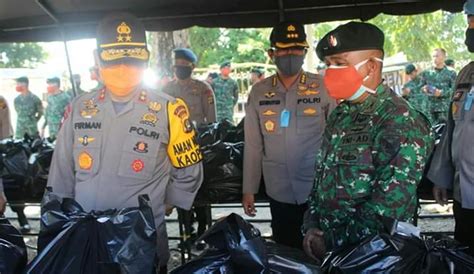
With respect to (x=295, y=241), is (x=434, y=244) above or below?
above

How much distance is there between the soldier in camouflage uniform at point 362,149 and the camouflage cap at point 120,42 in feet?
2.40

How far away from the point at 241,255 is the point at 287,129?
1524mm

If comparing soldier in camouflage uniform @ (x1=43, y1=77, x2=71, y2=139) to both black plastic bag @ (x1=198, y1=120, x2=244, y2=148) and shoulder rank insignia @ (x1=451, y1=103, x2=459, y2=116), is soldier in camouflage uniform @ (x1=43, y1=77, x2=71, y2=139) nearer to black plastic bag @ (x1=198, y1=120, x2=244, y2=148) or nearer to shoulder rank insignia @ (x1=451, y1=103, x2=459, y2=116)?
black plastic bag @ (x1=198, y1=120, x2=244, y2=148)

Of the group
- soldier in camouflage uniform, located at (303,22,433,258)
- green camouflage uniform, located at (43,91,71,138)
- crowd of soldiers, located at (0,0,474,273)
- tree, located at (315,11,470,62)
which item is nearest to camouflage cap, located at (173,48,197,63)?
crowd of soldiers, located at (0,0,474,273)

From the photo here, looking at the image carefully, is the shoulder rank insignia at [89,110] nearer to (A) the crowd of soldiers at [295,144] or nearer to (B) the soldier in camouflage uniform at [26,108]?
(A) the crowd of soldiers at [295,144]

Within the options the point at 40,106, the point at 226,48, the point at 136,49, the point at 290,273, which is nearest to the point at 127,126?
the point at 136,49

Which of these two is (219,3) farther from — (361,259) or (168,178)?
(361,259)

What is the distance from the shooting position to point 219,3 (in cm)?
454

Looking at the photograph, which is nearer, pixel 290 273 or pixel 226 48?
pixel 290 273

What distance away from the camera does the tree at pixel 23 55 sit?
26150 millimetres

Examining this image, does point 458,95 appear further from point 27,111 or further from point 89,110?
point 27,111

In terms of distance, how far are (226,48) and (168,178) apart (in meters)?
20.3

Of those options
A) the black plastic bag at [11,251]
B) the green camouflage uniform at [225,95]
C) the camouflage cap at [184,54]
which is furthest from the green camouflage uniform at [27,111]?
the black plastic bag at [11,251]

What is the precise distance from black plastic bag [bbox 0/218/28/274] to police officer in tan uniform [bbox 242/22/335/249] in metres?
1.51
